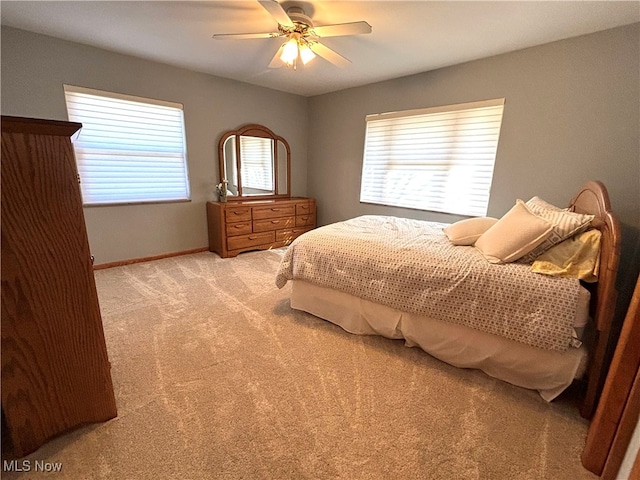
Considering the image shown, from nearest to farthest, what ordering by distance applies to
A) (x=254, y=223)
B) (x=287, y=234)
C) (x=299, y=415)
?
(x=299, y=415) < (x=254, y=223) < (x=287, y=234)

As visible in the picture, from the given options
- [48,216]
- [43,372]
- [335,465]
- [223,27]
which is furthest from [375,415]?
[223,27]

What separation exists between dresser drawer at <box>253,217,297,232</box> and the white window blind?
23.7 inches

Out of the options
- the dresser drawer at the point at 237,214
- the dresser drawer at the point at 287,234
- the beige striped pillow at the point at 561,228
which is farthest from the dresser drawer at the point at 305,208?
the beige striped pillow at the point at 561,228

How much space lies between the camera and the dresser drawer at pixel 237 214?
3.80 meters

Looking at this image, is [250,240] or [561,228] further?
[250,240]

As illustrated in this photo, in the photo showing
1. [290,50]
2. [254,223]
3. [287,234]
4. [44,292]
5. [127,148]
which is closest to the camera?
[44,292]

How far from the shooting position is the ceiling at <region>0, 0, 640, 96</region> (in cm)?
212

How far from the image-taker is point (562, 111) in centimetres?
262

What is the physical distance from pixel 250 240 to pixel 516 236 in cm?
320

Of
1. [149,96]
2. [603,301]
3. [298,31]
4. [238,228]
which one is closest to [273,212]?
[238,228]

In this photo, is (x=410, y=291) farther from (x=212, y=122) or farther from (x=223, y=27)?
(x=212, y=122)

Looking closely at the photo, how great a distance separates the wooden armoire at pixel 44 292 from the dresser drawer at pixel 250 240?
262 cm

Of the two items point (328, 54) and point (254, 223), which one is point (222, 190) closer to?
point (254, 223)

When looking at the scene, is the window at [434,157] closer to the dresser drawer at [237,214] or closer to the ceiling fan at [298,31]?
the ceiling fan at [298,31]
